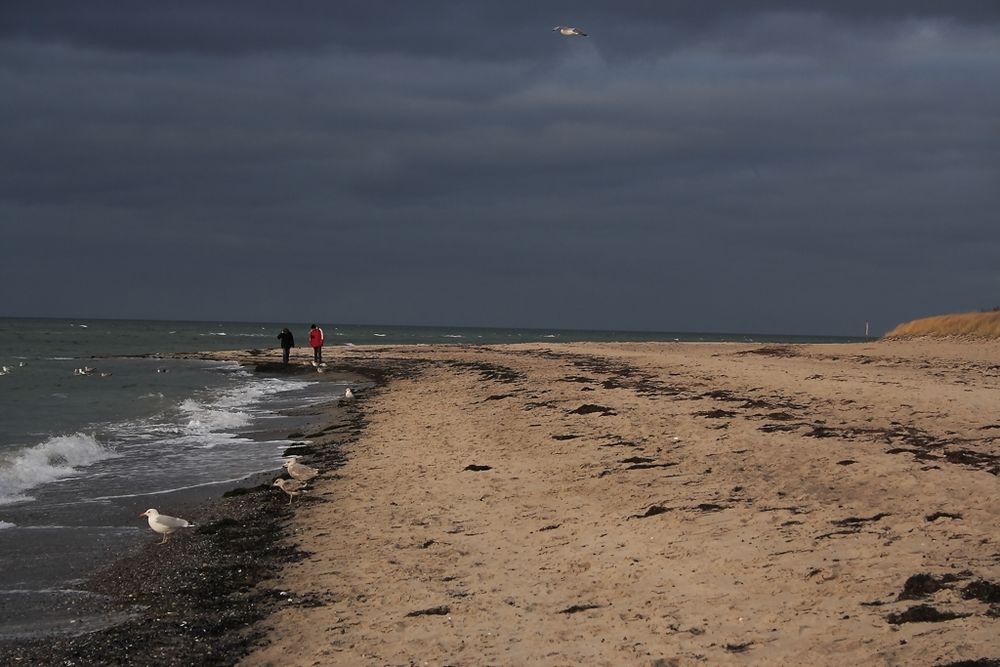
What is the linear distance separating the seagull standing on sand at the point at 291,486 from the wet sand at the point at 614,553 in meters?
0.24

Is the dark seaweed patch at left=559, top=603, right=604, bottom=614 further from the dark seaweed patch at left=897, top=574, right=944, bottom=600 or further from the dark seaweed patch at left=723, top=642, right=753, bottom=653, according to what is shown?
the dark seaweed patch at left=897, top=574, right=944, bottom=600

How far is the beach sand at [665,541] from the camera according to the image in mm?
6047

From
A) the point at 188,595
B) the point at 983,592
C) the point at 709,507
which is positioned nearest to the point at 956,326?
the point at 709,507

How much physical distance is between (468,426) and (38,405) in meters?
16.6

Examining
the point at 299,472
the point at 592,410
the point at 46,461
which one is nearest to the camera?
the point at 299,472

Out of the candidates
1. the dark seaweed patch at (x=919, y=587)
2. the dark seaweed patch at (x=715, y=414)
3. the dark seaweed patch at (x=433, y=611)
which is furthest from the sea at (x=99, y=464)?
the dark seaweed patch at (x=715, y=414)

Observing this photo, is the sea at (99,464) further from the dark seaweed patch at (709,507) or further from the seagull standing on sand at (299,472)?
the dark seaweed patch at (709,507)

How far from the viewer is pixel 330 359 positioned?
169ft

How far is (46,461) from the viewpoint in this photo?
15719 mm

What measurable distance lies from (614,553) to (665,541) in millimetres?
564

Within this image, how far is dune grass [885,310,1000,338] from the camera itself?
44438 mm

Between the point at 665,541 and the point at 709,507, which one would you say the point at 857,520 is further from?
the point at 665,541

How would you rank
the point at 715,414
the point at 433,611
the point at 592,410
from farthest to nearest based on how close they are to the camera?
1. the point at 592,410
2. the point at 715,414
3. the point at 433,611

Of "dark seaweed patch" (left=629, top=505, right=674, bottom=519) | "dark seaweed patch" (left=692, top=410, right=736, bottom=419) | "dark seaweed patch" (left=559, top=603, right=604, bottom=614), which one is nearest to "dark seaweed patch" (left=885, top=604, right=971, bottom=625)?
"dark seaweed patch" (left=559, top=603, right=604, bottom=614)
